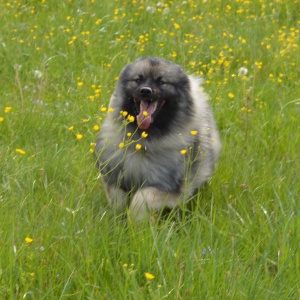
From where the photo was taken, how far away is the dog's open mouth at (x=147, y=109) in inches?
182

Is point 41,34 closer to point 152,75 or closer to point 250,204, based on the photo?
point 152,75

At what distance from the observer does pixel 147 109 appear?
4664 mm

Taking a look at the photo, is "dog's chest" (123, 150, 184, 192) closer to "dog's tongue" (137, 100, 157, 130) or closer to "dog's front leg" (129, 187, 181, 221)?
"dog's front leg" (129, 187, 181, 221)

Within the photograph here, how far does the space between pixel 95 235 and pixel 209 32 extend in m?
4.56

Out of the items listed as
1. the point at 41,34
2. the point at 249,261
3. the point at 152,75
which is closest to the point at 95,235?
the point at 249,261

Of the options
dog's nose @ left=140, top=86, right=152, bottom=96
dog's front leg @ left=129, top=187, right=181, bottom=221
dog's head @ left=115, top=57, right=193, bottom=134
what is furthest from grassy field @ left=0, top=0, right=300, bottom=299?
dog's nose @ left=140, top=86, right=152, bottom=96

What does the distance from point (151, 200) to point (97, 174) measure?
341 mm

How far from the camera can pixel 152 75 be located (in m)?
4.72

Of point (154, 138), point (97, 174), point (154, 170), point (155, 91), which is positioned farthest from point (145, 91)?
point (97, 174)

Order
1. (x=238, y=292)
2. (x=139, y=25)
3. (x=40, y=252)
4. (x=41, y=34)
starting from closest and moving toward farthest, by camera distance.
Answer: (x=238, y=292)
(x=40, y=252)
(x=41, y=34)
(x=139, y=25)

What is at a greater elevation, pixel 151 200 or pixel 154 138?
pixel 154 138

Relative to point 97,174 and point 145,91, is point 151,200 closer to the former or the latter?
point 97,174

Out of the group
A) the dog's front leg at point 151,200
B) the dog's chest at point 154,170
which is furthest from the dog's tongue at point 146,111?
the dog's front leg at point 151,200

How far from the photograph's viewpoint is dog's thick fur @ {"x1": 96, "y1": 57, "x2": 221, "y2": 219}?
4.61m
